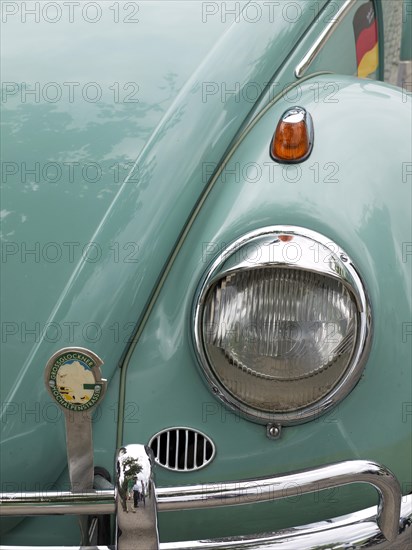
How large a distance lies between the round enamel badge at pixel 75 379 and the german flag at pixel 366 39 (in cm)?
178

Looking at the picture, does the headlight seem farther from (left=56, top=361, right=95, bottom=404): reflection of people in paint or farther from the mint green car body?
(left=56, top=361, right=95, bottom=404): reflection of people in paint

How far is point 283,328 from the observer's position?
1651mm

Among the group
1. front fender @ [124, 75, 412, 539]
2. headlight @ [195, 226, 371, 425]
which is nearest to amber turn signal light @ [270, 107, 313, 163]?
front fender @ [124, 75, 412, 539]

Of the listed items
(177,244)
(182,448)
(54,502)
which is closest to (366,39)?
(177,244)

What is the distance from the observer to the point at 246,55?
2.20m

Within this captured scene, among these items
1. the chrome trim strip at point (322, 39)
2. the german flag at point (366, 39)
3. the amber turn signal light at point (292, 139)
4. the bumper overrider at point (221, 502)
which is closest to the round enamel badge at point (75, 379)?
the bumper overrider at point (221, 502)

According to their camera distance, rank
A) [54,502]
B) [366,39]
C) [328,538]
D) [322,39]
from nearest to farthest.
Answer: [54,502] < [328,538] < [322,39] < [366,39]

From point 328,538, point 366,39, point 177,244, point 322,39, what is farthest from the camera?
point 366,39

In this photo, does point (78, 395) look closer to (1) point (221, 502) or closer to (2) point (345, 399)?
(1) point (221, 502)

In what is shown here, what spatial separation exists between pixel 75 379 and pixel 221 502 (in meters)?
0.32

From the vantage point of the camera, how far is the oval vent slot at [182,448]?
172 centimetres

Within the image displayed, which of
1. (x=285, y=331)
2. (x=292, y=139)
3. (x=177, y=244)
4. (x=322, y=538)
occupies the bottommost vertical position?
(x=322, y=538)

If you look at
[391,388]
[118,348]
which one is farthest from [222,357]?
[391,388]

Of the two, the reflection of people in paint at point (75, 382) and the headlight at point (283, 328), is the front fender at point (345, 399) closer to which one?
the headlight at point (283, 328)
